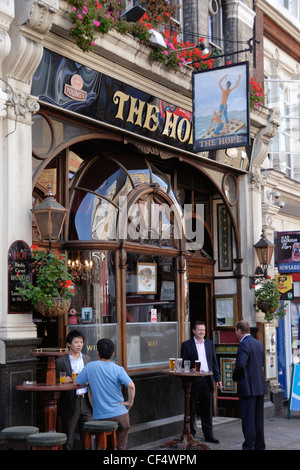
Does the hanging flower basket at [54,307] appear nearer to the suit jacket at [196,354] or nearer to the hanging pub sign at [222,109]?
the suit jacket at [196,354]

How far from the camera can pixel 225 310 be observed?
13070 mm

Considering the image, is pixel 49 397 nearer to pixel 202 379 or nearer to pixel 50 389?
pixel 50 389

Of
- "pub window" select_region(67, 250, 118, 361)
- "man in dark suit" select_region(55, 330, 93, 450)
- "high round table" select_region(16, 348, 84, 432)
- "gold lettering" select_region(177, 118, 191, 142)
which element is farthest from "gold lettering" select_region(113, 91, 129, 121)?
"high round table" select_region(16, 348, 84, 432)

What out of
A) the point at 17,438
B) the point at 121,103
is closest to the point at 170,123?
the point at 121,103

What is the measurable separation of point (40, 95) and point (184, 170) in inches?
178

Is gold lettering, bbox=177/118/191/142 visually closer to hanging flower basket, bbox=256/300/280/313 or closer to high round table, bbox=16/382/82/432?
hanging flower basket, bbox=256/300/280/313

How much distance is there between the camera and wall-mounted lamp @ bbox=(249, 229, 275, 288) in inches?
508

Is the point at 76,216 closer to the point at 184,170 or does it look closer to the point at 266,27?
the point at 184,170

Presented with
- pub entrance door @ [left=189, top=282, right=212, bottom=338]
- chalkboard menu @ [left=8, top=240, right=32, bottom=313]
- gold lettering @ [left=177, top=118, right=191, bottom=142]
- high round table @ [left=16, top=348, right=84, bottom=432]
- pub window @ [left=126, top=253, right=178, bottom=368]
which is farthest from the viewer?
pub entrance door @ [left=189, top=282, right=212, bottom=338]

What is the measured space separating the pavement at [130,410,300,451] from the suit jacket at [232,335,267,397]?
1.16 m

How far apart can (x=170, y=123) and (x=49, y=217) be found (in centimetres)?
377

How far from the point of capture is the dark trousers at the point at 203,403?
10.1 meters
